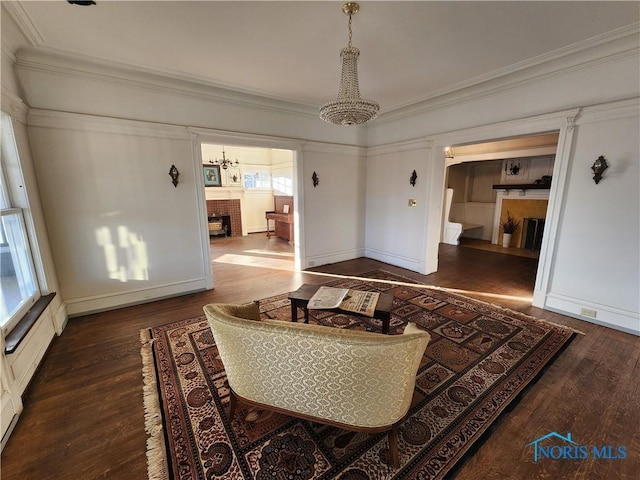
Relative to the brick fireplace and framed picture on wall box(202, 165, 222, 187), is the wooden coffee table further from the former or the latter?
framed picture on wall box(202, 165, 222, 187)

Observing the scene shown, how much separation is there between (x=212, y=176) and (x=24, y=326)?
6591 millimetres

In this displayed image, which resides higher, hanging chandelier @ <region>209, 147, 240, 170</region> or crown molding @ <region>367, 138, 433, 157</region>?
hanging chandelier @ <region>209, 147, 240, 170</region>

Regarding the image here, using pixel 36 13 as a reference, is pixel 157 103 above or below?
below

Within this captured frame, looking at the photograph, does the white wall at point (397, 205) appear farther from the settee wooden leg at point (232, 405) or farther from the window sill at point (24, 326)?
the window sill at point (24, 326)

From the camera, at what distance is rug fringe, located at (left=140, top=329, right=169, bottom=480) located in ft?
4.57

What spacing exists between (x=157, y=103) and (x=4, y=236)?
207 cm

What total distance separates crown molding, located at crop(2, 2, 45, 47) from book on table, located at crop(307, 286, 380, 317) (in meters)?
3.15

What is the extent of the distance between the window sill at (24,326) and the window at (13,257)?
0.03 metres

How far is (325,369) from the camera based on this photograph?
125 centimetres

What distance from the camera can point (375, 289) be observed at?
12.8ft

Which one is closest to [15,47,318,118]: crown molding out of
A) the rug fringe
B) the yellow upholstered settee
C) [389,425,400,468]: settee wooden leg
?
the rug fringe

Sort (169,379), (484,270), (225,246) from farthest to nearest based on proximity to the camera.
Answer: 1. (225,246)
2. (484,270)
3. (169,379)

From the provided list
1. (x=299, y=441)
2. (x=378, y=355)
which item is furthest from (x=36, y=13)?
(x=299, y=441)

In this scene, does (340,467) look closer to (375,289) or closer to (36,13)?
(375,289)
